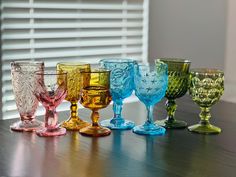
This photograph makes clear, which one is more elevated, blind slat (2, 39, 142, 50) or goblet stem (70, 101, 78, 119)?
blind slat (2, 39, 142, 50)

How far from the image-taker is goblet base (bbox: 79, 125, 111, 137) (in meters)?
1.28

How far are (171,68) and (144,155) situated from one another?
1.29ft

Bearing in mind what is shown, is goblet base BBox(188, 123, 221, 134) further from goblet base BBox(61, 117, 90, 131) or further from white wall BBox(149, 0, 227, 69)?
white wall BBox(149, 0, 227, 69)

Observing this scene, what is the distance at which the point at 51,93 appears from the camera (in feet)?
4.12

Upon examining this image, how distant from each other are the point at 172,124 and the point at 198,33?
1481mm

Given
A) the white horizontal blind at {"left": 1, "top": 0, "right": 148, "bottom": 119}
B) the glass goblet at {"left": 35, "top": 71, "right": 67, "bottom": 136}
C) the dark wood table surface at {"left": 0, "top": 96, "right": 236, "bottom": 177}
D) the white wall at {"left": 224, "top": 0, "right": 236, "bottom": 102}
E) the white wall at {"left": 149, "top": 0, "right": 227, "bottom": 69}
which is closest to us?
the dark wood table surface at {"left": 0, "top": 96, "right": 236, "bottom": 177}

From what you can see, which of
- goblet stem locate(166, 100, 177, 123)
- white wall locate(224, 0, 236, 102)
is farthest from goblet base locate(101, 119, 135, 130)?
white wall locate(224, 0, 236, 102)

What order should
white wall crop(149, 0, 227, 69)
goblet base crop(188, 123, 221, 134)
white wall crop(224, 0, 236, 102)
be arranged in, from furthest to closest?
white wall crop(149, 0, 227, 69), white wall crop(224, 0, 236, 102), goblet base crop(188, 123, 221, 134)

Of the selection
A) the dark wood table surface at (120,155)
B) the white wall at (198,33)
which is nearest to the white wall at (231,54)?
the white wall at (198,33)

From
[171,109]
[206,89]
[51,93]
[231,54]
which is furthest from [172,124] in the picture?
[231,54]

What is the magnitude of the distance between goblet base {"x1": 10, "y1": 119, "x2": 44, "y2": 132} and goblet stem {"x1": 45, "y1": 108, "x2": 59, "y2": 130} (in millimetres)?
57

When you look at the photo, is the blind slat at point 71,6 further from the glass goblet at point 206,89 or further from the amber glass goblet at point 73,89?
the glass goblet at point 206,89

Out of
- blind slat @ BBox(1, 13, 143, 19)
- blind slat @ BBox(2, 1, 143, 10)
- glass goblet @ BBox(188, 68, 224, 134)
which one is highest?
blind slat @ BBox(2, 1, 143, 10)

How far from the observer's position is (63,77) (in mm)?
1257
